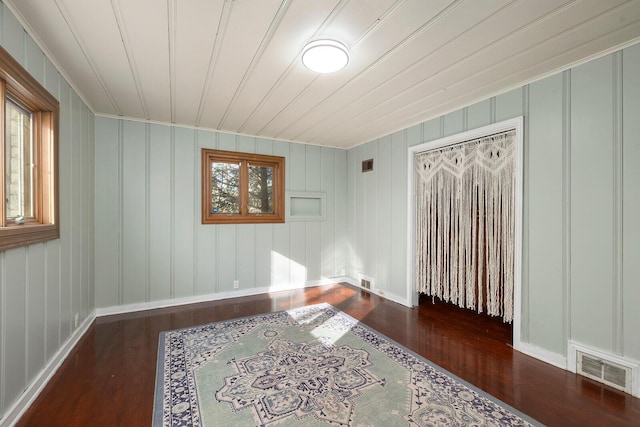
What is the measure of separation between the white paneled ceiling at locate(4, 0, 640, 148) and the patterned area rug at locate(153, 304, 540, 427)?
8.11 feet

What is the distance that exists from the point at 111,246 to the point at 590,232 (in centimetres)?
491

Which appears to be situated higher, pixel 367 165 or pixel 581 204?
pixel 367 165

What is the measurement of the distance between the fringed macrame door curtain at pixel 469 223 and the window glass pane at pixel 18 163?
387 centimetres

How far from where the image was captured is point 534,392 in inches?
77.9

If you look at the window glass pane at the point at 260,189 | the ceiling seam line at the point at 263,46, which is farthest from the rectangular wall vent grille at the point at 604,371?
the window glass pane at the point at 260,189

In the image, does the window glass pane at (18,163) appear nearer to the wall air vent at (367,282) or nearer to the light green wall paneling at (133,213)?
the light green wall paneling at (133,213)

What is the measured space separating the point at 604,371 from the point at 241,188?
14.0 ft

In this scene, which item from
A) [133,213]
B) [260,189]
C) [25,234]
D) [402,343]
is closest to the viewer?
[25,234]

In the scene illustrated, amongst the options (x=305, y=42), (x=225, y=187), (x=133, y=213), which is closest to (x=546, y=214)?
(x=305, y=42)

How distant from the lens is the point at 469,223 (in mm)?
3188

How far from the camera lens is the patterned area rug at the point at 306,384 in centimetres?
171

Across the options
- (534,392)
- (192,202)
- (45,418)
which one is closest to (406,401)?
(534,392)

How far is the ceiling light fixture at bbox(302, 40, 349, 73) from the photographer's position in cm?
191

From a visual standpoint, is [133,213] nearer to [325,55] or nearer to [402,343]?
[325,55]
